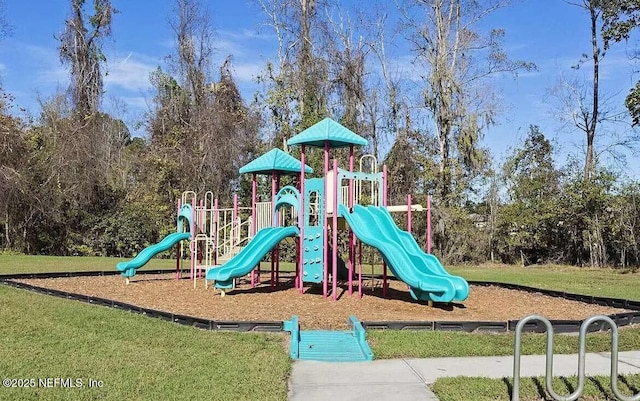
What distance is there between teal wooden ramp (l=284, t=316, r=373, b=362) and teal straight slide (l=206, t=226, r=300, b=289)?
12.8ft

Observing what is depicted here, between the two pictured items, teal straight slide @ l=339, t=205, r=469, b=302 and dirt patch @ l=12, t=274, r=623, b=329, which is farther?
teal straight slide @ l=339, t=205, r=469, b=302

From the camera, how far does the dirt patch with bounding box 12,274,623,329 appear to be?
30.5 feet

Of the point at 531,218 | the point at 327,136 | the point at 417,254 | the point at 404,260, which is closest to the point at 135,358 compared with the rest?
the point at 404,260

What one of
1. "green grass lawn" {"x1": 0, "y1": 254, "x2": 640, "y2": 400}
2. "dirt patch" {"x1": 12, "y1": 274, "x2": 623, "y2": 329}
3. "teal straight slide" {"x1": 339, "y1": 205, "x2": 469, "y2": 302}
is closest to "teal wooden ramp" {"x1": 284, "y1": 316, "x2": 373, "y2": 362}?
"green grass lawn" {"x1": 0, "y1": 254, "x2": 640, "y2": 400}

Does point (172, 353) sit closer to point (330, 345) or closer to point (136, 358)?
point (136, 358)

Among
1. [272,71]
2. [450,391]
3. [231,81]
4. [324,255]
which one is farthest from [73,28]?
[450,391]

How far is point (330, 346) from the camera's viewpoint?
6.83m

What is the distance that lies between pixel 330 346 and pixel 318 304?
3.73m

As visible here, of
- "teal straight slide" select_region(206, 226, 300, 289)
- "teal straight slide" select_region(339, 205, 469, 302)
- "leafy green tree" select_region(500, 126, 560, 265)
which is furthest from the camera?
"leafy green tree" select_region(500, 126, 560, 265)

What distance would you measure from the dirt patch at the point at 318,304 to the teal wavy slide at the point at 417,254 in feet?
1.63

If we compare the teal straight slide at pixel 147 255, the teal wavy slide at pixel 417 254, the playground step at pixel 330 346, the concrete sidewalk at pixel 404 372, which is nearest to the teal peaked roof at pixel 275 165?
the teal straight slide at pixel 147 255

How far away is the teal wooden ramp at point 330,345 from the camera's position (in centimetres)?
627

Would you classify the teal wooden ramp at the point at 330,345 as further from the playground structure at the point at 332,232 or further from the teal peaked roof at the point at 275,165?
the teal peaked roof at the point at 275,165

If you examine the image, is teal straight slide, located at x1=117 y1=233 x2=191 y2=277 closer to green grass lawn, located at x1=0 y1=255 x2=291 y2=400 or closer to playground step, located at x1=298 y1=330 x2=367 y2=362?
green grass lawn, located at x1=0 y1=255 x2=291 y2=400
